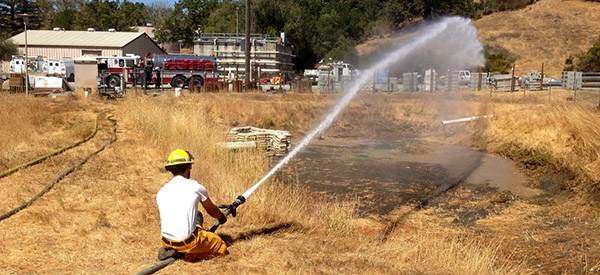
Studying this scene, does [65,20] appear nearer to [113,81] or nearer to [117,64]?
[117,64]

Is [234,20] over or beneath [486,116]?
over

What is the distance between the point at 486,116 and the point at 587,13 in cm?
5381

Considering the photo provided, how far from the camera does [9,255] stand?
6418mm

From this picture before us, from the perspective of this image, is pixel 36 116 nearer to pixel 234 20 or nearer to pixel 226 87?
pixel 226 87

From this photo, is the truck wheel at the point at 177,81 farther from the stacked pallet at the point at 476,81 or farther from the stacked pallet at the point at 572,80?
the stacked pallet at the point at 572,80

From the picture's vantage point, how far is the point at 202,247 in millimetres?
6184

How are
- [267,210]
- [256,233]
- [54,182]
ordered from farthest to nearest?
[54,182] < [267,210] < [256,233]

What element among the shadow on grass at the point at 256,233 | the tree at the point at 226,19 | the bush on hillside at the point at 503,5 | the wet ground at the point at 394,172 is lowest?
the wet ground at the point at 394,172

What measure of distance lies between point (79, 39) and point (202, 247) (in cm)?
6122

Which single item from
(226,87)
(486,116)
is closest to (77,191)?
(486,116)

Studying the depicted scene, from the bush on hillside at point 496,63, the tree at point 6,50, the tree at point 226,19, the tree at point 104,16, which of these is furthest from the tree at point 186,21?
the bush on hillside at point 496,63

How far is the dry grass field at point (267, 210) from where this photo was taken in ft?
22.1

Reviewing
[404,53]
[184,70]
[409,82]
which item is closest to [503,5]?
[409,82]

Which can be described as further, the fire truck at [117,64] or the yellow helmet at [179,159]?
the fire truck at [117,64]
